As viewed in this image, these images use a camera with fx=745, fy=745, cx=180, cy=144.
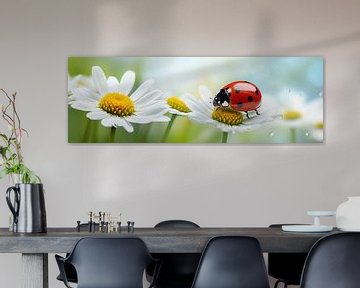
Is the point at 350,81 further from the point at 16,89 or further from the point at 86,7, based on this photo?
the point at 16,89

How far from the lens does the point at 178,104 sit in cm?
579

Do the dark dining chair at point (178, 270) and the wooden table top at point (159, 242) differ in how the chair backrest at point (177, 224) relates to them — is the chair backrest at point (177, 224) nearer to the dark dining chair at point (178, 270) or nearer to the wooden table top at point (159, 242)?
the dark dining chair at point (178, 270)

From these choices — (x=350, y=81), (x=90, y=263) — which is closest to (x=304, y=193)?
(x=350, y=81)

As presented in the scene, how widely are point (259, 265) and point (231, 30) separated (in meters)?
2.61

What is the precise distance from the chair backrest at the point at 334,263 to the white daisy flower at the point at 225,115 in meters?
2.35

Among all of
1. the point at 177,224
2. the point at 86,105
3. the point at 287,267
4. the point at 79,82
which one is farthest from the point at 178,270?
the point at 79,82

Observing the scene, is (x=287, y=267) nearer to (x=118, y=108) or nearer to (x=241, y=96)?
(x=241, y=96)

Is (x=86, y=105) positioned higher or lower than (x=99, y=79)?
lower

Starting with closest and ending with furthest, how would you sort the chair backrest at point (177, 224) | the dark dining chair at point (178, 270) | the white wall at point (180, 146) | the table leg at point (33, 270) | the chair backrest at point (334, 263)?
the chair backrest at point (334, 263), the table leg at point (33, 270), the dark dining chair at point (178, 270), the chair backrest at point (177, 224), the white wall at point (180, 146)

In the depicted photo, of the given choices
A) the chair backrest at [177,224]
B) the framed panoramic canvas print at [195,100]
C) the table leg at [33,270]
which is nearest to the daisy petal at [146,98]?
the framed panoramic canvas print at [195,100]

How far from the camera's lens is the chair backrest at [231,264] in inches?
143

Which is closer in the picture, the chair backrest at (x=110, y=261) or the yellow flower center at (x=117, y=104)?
the chair backrest at (x=110, y=261)

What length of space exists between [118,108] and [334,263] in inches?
105

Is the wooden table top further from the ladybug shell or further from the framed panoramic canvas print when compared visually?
the ladybug shell
